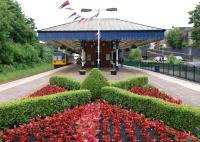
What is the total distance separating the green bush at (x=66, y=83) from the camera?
15.7 meters

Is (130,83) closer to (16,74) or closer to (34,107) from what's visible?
(34,107)

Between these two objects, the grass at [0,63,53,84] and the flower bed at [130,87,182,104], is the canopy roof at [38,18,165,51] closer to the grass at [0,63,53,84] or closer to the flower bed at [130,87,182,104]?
the grass at [0,63,53,84]

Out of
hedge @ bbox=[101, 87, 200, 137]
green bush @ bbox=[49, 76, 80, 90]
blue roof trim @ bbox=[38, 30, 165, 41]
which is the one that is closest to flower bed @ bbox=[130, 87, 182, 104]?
green bush @ bbox=[49, 76, 80, 90]

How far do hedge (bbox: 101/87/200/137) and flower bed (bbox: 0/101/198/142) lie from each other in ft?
0.87

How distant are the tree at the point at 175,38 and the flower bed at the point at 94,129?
89436 mm

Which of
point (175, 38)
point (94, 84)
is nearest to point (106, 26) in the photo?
point (94, 84)

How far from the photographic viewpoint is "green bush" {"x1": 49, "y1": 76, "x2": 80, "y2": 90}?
51.5 feet

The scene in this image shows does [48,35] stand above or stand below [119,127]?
above

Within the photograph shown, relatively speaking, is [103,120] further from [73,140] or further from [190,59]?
[190,59]

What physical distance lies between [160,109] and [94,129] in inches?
98.4

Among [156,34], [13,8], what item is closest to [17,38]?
[13,8]

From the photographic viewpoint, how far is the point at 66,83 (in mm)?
16516

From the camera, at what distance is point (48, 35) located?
3606cm

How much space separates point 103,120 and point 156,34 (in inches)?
1008
